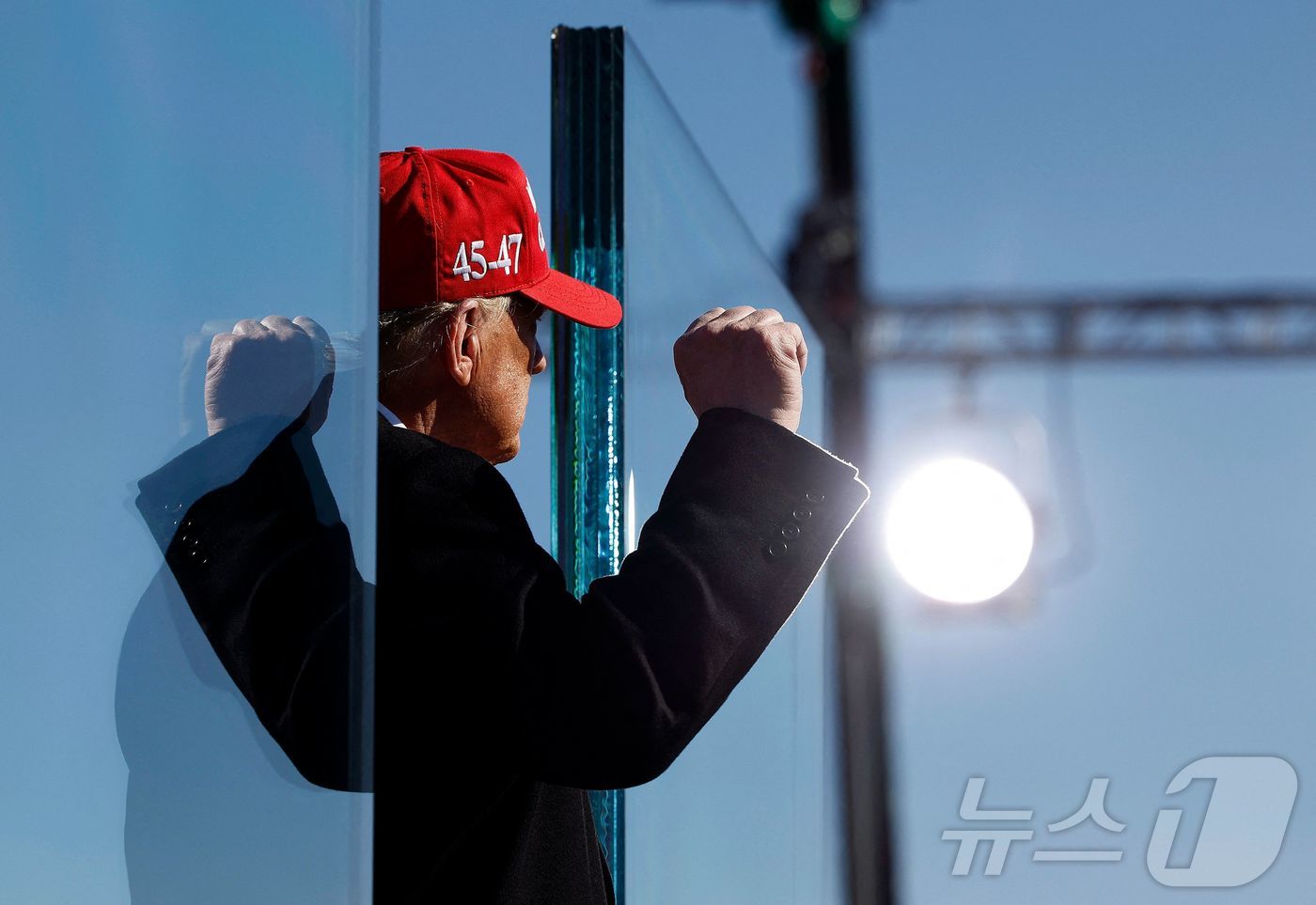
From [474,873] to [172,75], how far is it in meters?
0.51

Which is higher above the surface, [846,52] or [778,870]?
[846,52]

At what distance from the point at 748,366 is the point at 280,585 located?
38cm

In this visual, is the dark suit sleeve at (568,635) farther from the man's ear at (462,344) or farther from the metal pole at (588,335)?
the metal pole at (588,335)

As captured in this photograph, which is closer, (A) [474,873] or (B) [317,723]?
(B) [317,723]

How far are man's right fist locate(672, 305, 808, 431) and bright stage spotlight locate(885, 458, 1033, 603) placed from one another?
5.88m

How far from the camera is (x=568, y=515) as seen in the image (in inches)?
46.4

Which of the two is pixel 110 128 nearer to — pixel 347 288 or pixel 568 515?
pixel 347 288

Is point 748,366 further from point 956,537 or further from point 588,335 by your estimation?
point 956,537

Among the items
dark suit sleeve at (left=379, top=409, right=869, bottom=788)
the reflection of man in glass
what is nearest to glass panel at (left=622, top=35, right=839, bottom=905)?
the reflection of man in glass

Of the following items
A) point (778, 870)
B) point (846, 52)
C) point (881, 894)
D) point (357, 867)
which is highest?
point (846, 52)

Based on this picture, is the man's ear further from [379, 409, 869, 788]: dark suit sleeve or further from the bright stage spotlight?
the bright stage spotlight

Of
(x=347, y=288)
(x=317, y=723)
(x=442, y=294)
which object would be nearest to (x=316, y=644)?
(x=317, y=723)

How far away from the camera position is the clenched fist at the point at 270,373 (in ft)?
2.22

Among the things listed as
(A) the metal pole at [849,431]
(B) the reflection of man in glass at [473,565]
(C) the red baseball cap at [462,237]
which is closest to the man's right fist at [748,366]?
(B) the reflection of man in glass at [473,565]
